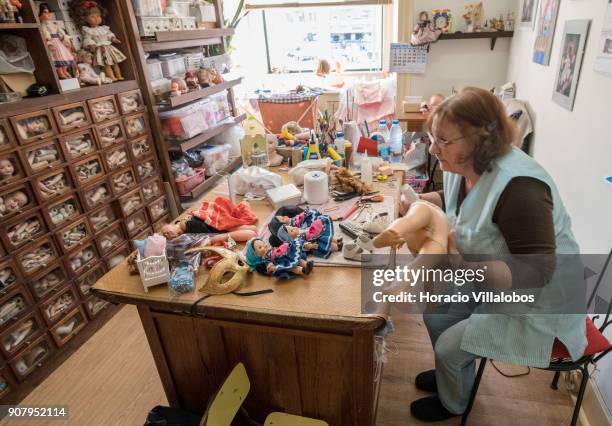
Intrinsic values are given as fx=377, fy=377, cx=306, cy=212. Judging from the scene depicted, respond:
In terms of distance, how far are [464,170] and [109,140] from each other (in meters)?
1.84

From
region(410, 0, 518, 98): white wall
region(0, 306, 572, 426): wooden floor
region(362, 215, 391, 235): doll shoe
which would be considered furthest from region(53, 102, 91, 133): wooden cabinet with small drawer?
region(410, 0, 518, 98): white wall

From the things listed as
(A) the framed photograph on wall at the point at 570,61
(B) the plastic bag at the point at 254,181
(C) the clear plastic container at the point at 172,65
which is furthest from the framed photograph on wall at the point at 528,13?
(C) the clear plastic container at the point at 172,65

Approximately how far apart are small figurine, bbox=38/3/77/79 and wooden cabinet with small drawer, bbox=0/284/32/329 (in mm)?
1030

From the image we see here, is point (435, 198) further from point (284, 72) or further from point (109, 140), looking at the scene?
point (284, 72)

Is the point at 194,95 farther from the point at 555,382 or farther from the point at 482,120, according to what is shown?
the point at 555,382

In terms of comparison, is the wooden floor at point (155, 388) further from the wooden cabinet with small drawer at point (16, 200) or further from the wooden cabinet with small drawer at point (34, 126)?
the wooden cabinet with small drawer at point (34, 126)

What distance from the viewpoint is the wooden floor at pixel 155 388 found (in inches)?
62.2

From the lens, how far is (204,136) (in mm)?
2723

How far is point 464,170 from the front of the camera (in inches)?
48.7

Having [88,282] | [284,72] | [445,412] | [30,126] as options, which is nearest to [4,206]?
[30,126]

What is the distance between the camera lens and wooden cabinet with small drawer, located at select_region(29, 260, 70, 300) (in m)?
1.76

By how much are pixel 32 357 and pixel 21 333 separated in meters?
0.17

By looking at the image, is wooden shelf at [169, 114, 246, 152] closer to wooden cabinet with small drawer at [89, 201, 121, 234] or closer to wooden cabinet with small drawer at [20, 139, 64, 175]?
wooden cabinet with small drawer at [89, 201, 121, 234]

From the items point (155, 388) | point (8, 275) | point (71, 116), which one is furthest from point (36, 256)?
point (155, 388)
